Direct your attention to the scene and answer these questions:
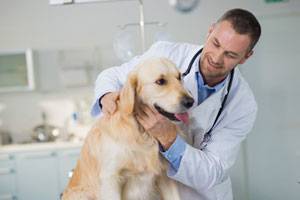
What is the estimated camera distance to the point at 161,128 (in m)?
1.13

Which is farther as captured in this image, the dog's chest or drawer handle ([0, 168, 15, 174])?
drawer handle ([0, 168, 15, 174])

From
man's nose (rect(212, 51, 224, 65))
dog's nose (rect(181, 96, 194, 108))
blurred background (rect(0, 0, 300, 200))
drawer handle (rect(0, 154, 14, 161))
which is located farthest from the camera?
blurred background (rect(0, 0, 300, 200))

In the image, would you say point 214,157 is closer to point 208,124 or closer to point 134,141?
point 208,124

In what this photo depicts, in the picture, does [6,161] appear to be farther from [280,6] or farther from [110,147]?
[280,6]

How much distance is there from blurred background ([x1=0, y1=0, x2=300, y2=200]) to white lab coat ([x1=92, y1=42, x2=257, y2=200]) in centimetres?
210

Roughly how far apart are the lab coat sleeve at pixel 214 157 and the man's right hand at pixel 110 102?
26cm

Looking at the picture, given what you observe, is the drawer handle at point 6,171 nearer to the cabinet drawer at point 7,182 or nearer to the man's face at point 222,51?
the cabinet drawer at point 7,182

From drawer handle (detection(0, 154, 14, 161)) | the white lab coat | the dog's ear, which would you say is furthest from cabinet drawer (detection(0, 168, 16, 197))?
the dog's ear

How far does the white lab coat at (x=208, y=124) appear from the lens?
123 centimetres

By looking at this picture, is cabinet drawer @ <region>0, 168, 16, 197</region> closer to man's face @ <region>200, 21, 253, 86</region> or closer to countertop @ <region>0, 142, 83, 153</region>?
countertop @ <region>0, 142, 83, 153</region>

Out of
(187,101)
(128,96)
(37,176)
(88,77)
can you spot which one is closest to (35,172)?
(37,176)

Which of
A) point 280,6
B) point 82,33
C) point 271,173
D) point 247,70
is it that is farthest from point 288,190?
point 82,33

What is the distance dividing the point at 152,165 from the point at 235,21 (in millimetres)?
497

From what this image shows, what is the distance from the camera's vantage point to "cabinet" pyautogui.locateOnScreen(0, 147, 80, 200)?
3447 millimetres
